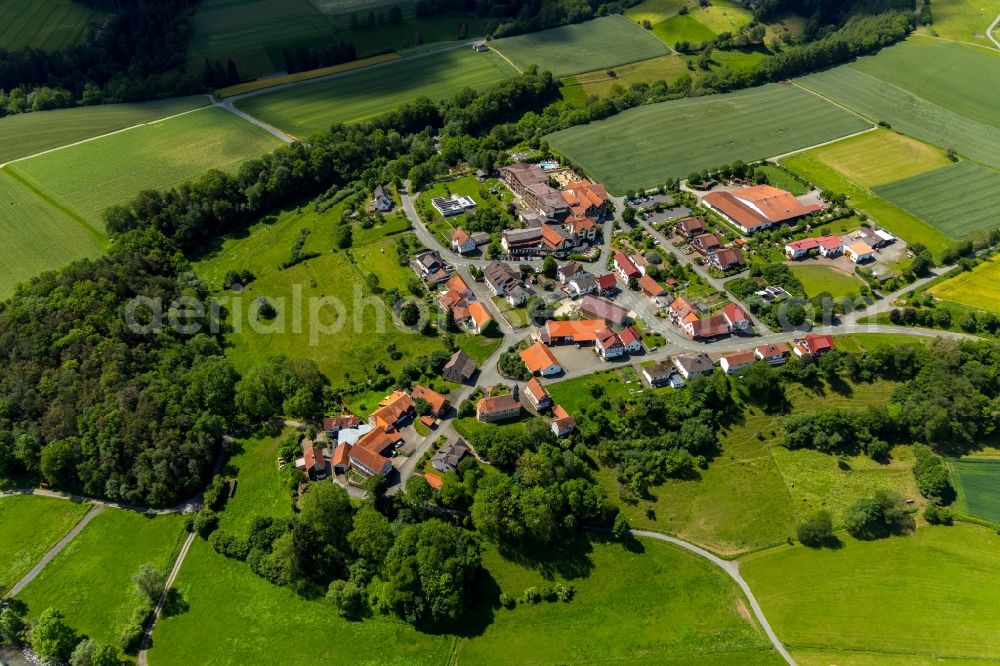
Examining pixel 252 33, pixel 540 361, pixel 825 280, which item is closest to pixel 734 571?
pixel 540 361

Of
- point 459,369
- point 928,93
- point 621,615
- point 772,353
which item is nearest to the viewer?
point 621,615

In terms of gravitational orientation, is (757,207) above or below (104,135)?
below

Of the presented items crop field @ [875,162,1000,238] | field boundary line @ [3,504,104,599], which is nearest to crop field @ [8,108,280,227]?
field boundary line @ [3,504,104,599]

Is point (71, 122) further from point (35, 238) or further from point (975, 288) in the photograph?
point (975, 288)

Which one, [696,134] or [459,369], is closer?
[459,369]

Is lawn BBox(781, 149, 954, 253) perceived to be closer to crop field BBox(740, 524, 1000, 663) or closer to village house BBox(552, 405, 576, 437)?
crop field BBox(740, 524, 1000, 663)

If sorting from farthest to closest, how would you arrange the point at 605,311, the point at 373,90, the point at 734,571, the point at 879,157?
the point at 373,90 < the point at 879,157 < the point at 605,311 < the point at 734,571

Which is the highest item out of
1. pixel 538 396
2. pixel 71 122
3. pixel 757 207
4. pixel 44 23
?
pixel 44 23
